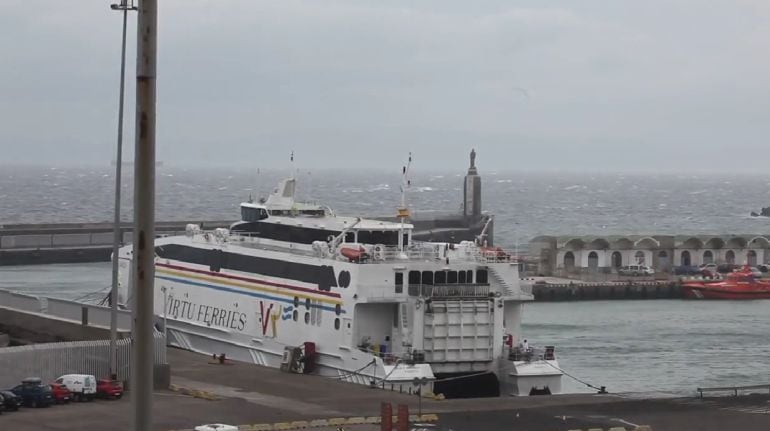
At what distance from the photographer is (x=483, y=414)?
28578mm

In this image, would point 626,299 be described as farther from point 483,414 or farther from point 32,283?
point 483,414

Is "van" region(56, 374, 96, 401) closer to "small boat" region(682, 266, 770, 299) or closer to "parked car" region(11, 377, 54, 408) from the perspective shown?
"parked car" region(11, 377, 54, 408)

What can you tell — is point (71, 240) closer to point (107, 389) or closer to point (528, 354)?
point (528, 354)

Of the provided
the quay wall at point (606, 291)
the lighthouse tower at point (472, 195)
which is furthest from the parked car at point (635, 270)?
the lighthouse tower at point (472, 195)

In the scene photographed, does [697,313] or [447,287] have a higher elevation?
[447,287]

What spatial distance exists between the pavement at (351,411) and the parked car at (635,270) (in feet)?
178

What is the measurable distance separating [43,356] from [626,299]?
53.5 meters

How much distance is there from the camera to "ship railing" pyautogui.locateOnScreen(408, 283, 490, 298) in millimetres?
34562

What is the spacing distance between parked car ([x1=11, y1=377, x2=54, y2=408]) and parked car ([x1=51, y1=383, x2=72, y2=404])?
0.16m

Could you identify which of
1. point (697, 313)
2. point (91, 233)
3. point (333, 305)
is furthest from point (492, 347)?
point (91, 233)

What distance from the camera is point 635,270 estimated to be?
286 ft

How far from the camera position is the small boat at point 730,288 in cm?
7956

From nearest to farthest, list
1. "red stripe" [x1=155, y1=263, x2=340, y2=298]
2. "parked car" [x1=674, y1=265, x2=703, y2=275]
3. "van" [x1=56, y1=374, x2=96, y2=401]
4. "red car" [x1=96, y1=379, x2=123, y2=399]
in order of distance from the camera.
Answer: "van" [x1=56, y1=374, x2=96, y2=401], "red car" [x1=96, y1=379, x2=123, y2=399], "red stripe" [x1=155, y1=263, x2=340, y2=298], "parked car" [x1=674, y1=265, x2=703, y2=275]

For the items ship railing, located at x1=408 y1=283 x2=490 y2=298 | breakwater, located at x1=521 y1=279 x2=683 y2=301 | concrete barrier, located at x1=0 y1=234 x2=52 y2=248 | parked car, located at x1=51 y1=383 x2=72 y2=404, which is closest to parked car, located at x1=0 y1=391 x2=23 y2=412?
parked car, located at x1=51 y1=383 x2=72 y2=404
